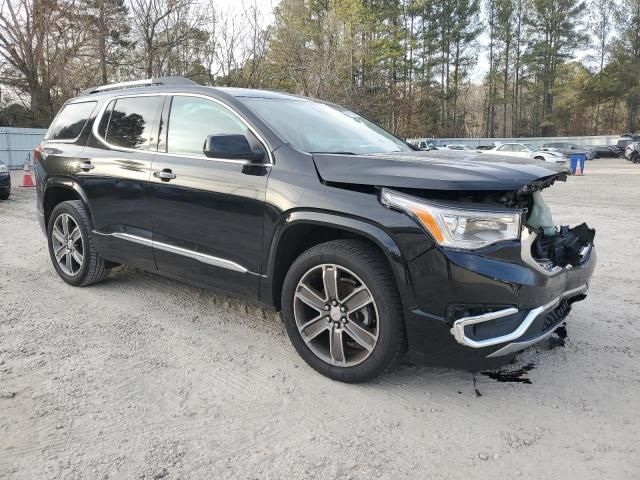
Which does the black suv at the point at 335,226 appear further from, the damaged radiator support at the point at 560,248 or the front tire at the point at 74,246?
the front tire at the point at 74,246

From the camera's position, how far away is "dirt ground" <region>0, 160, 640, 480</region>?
2326 mm

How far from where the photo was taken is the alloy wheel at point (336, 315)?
2.93 meters

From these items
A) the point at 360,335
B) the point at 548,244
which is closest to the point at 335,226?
the point at 360,335

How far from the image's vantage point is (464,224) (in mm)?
2611

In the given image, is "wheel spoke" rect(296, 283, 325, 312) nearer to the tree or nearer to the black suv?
the black suv

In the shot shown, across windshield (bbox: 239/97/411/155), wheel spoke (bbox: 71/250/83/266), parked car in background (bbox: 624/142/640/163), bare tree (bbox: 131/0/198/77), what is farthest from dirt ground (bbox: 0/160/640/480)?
parked car in background (bbox: 624/142/640/163)

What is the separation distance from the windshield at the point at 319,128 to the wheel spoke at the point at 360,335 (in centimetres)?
115

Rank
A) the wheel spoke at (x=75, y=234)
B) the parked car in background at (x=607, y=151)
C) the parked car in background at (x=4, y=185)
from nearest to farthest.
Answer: the wheel spoke at (x=75, y=234), the parked car in background at (x=4, y=185), the parked car in background at (x=607, y=151)

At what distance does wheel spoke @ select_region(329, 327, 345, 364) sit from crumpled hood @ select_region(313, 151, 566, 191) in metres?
0.89

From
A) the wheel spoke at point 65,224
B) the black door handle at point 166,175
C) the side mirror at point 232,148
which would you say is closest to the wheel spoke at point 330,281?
the side mirror at point 232,148

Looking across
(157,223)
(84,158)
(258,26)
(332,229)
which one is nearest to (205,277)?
(157,223)

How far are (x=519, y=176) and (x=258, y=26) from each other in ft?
76.4

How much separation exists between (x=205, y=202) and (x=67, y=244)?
85.6 inches

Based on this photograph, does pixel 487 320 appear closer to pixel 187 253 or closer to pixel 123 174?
pixel 187 253
